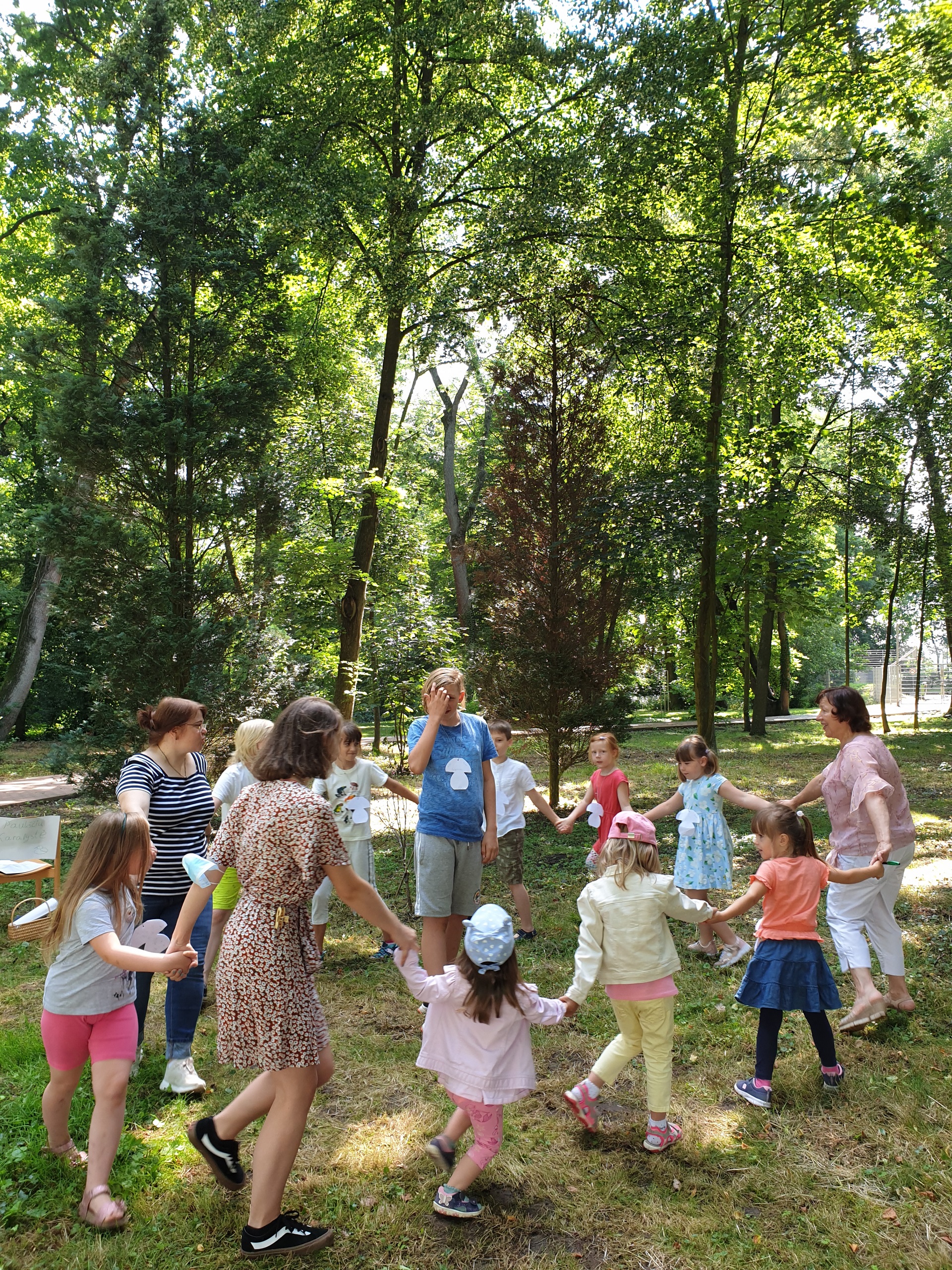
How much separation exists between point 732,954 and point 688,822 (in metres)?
0.97

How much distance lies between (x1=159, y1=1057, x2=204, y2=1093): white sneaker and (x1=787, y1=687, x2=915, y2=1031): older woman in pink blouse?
3.37m

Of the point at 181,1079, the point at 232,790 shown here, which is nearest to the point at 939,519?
the point at 232,790

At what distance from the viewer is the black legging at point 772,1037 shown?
385 centimetres

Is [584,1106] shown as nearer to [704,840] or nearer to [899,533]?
[704,840]

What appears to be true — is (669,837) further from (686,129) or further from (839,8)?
(839,8)

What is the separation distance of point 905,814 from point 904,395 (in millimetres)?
15962

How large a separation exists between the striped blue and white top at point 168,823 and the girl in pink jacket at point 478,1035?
1.71 meters

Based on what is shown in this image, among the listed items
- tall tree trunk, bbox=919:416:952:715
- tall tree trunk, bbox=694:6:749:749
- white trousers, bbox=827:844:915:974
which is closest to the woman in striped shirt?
white trousers, bbox=827:844:915:974

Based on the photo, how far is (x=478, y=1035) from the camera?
3.05 metres

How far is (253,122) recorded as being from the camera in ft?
36.1

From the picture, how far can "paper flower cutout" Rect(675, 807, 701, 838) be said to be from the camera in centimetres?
577

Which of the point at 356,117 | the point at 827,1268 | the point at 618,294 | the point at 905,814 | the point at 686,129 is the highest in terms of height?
the point at 356,117

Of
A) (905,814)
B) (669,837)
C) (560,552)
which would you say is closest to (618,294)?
(560,552)

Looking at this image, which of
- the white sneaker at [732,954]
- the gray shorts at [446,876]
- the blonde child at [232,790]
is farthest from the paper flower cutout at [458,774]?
the white sneaker at [732,954]
